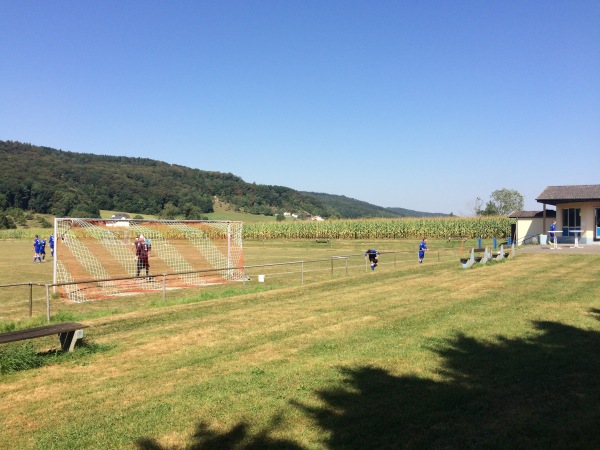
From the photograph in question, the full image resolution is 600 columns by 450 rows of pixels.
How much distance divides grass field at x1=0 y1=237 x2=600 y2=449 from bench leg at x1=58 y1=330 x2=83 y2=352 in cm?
27

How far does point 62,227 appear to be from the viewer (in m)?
17.8

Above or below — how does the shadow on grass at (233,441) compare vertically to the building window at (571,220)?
below

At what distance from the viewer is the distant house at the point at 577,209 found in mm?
30250

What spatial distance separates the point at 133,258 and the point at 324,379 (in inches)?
754

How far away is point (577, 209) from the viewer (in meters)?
31.5

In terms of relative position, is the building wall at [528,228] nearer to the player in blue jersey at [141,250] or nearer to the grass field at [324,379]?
the grass field at [324,379]

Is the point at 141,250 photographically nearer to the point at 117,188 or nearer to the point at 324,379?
the point at 324,379

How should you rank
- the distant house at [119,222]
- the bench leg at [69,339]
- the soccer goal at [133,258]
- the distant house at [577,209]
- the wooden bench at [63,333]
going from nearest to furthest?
the wooden bench at [63,333]
the bench leg at [69,339]
the soccer goal at [133,258]
the distant house at [119,222]
the distant house at [577,209]

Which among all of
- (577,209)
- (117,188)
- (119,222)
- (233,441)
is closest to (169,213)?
(117,188)

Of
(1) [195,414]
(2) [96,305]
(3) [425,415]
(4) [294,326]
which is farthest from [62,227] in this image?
(3) [425,415]

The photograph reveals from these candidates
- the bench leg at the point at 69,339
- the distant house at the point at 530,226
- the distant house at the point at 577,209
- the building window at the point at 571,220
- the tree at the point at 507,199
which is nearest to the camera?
the bench leg at the point at 69,339

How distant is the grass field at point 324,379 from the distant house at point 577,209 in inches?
802

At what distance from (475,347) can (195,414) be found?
4.71 meters

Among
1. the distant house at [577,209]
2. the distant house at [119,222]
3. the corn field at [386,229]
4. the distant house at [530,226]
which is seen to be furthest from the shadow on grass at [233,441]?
the corn field at [386,229]
